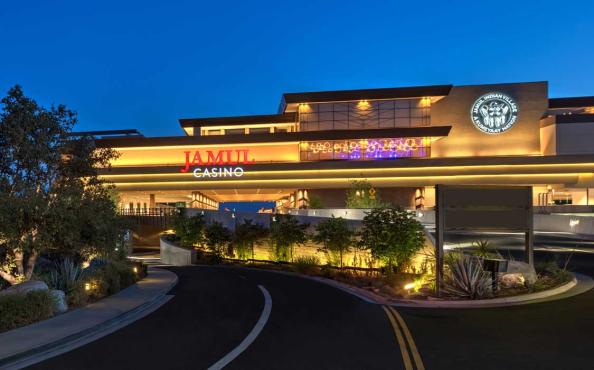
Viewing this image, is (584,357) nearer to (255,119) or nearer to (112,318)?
(112,318)

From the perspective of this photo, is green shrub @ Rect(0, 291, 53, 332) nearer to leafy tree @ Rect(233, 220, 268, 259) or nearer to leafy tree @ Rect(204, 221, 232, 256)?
leafy tree @ Rect(233, 220, 268, 259)

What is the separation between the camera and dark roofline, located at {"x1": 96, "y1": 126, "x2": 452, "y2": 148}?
61.4 metres

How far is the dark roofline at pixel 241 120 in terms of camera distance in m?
67.4

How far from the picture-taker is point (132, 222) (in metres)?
16.5

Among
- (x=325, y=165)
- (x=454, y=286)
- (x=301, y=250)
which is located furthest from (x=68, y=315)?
(x=325, y=165)

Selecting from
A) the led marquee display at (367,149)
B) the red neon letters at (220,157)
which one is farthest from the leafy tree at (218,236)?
the led marquee display at (367,149)

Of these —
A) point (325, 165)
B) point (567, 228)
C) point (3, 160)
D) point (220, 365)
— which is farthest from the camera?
point (325, 165)

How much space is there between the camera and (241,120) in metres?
69.0

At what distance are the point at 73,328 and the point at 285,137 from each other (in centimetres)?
5365

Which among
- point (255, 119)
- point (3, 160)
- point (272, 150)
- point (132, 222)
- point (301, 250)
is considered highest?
point (255, 119)

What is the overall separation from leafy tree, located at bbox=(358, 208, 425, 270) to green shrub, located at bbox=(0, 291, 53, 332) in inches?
472

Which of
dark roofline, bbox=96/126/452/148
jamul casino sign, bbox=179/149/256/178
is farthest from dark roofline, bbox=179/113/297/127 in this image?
jamul casino sign, bbox=179/149/256/178

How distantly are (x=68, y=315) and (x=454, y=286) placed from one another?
33.7ft

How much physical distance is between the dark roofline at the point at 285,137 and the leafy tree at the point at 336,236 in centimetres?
3865
